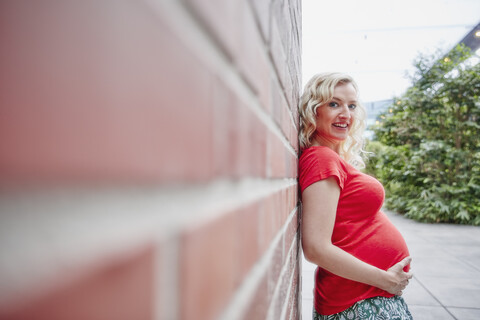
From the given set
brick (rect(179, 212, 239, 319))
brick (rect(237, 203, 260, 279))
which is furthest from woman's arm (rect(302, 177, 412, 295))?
brick (rect(179, 212, 239, 319))

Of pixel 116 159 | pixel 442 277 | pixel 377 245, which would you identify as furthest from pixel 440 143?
pixel 116 159

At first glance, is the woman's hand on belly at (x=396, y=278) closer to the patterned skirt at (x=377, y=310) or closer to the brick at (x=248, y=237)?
the patterned skirt at (x=377, y=310)

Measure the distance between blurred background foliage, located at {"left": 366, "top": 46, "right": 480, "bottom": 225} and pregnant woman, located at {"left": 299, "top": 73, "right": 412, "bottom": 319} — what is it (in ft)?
22.3

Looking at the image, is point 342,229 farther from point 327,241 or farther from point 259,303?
point 259,303

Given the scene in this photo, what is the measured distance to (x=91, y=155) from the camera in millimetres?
172

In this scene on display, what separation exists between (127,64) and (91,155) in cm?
6

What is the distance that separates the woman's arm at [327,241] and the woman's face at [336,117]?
1.59ft

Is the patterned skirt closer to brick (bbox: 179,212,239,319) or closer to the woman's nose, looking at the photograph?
the woman's nose

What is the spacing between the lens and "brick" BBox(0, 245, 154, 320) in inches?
5.7

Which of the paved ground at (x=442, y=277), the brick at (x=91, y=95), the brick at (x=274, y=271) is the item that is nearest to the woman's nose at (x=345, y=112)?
the brick at (x=274, y=271)

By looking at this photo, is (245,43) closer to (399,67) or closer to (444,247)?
(444,247)

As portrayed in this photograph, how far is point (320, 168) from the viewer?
4.60 ft

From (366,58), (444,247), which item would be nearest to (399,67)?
(366,58)

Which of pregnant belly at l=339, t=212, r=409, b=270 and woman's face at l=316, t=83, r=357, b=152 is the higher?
woman's face at l=316, t=83, r=357, b=152
